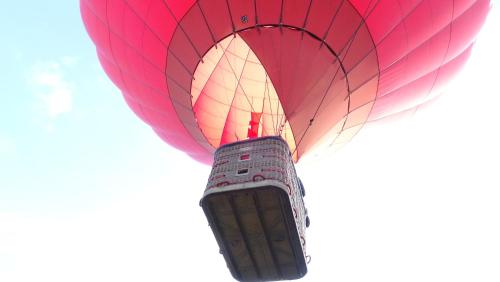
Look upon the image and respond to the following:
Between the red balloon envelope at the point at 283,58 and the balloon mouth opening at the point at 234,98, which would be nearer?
the red balloon envelope at the point at 283,58

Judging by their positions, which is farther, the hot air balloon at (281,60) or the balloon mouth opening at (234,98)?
the balloon mouth opening at (234,98)

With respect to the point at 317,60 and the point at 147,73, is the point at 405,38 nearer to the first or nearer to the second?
the point at 317,60

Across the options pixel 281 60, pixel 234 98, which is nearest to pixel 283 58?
pixel 281 60

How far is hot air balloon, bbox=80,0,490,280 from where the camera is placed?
15.6 feet

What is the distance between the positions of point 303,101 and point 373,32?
3.40 ft

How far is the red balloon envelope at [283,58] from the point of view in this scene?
477 centimetres

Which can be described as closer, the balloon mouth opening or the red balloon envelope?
the red balloon envelope

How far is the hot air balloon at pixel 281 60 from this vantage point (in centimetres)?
475

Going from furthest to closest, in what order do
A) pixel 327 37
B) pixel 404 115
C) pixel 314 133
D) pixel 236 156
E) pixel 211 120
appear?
pixel 404 115, pixel 211 120, pixel 314 133, pixel 327 37, pixel 236 156

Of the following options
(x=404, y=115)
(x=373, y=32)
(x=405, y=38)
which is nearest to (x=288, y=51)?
(x=373, y=32)

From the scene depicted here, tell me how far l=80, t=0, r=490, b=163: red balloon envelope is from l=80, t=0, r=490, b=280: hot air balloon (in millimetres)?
12

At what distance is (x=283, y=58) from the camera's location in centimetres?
503

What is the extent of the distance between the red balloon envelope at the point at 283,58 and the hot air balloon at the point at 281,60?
0.01 m

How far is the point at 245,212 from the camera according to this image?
3.94 meters
